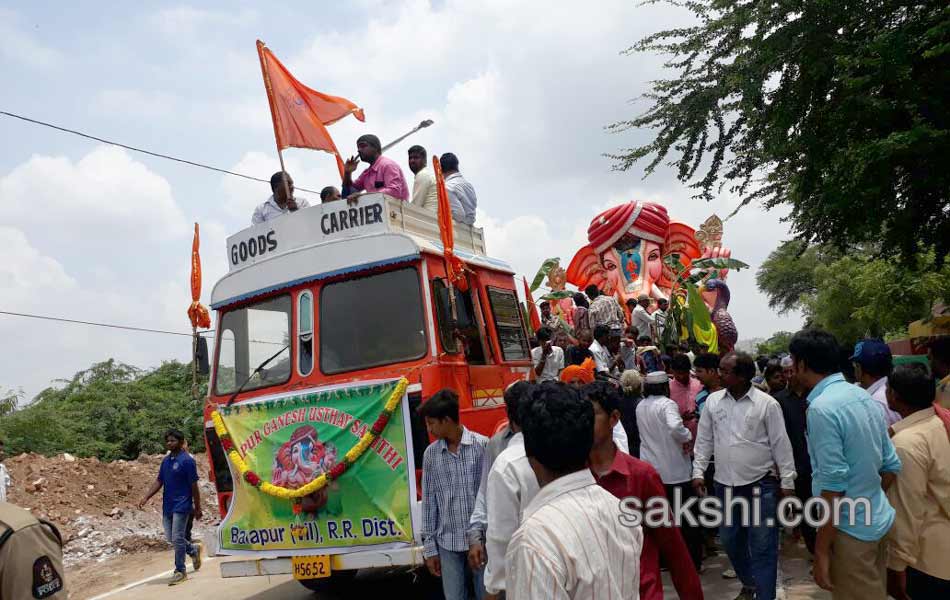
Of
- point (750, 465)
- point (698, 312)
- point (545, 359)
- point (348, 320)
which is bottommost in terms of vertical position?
point (750, 465)

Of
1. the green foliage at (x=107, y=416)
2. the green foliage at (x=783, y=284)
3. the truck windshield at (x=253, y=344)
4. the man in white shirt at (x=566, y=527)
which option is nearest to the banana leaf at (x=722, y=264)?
the truck windshield at (x=253, y=344)

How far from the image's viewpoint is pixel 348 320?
6.13 meters

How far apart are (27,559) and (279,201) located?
557cm

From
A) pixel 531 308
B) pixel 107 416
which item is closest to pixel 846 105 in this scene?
pixel 531 308

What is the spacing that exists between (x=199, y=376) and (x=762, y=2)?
7258mm

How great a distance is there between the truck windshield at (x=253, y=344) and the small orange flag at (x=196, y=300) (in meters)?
0.19

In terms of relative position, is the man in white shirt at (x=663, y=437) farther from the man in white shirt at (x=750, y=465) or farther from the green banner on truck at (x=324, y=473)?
the green banner on truck at (x=324, y=473)

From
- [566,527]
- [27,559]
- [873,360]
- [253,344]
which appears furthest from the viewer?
[253,344]

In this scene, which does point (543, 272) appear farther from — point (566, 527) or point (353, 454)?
point (566, 527)

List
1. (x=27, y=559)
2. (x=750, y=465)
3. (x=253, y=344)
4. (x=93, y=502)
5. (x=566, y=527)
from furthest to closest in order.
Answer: (x=93, y=502)
(x=253, y=344)
(x=750, y=465)
(x=27, y=559)
(x=566, y=527)

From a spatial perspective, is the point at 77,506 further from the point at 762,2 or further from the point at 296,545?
the point at 762,2

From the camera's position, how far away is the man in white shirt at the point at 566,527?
191 centimetres

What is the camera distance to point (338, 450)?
5699 millimetres

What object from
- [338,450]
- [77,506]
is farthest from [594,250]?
[338,450]
